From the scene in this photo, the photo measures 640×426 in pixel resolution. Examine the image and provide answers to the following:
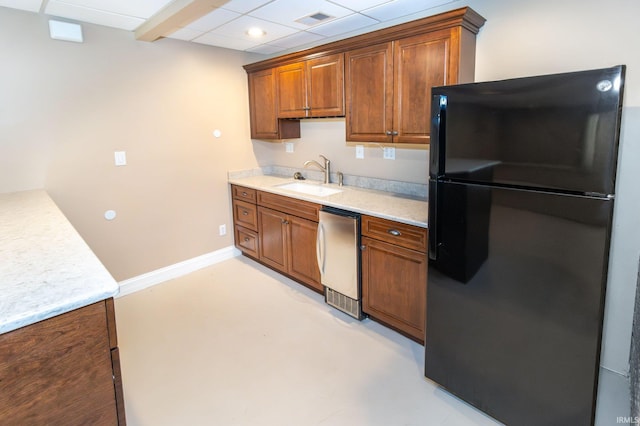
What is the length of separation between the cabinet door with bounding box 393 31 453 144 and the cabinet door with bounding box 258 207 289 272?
4.59 feet

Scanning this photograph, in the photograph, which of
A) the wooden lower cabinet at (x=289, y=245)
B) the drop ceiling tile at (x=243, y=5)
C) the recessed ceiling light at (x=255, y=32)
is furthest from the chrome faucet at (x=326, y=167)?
the drop ceiling tile at (x=243, y=5)

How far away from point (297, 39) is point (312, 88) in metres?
0.61

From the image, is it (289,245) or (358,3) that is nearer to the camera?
(358,3)

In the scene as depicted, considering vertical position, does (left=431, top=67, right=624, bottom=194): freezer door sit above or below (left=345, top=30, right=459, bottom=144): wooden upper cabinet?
below

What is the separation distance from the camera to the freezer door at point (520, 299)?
1485 millimetres

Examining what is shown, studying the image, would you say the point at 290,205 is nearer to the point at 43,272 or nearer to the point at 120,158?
the point at 120,158

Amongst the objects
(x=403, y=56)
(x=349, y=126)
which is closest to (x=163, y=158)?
(x=349, y=126)

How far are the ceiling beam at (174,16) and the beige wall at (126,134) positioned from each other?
13.2 inches

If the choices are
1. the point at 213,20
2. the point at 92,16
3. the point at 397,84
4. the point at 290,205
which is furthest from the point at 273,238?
the point at 92,16

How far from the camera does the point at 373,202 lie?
2844 millimetres

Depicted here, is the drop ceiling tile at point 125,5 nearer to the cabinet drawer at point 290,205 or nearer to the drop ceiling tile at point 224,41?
the drop ceiling tile at point 224,41

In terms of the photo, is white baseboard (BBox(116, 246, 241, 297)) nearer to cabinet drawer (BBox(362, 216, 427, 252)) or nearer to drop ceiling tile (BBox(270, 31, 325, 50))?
cabinet drawer (BBox(362, 216, 427, 252))

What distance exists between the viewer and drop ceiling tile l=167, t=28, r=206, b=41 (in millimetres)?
3171

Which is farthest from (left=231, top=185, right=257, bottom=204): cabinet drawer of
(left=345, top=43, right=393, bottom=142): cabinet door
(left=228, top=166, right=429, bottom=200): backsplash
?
(left=345, top=43, right=393, bottom=142): cabinet door
